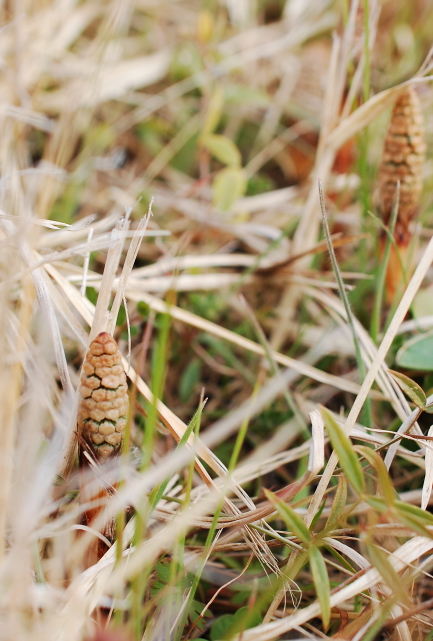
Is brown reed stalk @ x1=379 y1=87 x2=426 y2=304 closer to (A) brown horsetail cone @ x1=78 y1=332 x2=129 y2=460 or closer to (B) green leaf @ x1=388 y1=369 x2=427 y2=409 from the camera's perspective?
(B) green leaf @ x1=388 y1=369 x2=427 y2=409

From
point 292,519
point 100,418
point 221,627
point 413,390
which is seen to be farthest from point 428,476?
point 100,418

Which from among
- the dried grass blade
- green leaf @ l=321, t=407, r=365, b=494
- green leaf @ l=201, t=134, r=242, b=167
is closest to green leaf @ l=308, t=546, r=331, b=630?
green leaf @ l=321, t=407, r=365, b=494

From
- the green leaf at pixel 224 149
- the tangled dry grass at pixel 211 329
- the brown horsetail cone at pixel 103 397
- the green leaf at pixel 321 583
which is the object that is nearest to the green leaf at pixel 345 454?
the tangled dry grass at pixel 211 329

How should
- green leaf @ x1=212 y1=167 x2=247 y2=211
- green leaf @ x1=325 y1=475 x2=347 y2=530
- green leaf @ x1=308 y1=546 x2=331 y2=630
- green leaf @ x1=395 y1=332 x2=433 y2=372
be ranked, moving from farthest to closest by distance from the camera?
green leaf @ x1=212 y1=167 x2=247 y2=211
green leaf @ x1=395 y1=332 x2=433 y2=372
green leaf @ x1=325 y1=475 x2=347 y2=530
green leaf @ x1=308 y1=546 x2=331 y2=630

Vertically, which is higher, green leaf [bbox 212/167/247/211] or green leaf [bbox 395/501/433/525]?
green leaf [bbox 212/167/247/211]

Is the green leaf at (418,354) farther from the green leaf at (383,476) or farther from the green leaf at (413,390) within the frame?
the green leaf at (383,476)

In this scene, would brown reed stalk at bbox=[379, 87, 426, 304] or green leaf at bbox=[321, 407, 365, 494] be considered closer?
green leaf at bbox=[321, 407, 365, 494]
